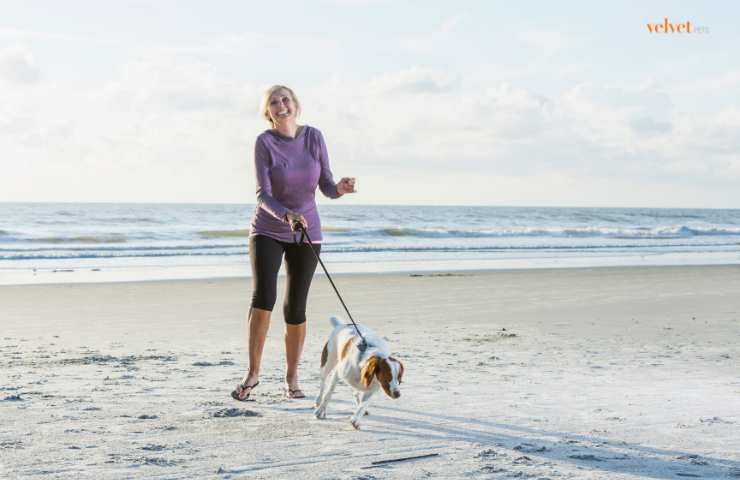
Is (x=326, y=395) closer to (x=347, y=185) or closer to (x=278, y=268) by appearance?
(x=278, y=268)

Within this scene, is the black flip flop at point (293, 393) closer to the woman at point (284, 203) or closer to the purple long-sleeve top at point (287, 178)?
the woman at point (284, 203)

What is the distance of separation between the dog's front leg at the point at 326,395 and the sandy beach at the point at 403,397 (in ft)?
0.20

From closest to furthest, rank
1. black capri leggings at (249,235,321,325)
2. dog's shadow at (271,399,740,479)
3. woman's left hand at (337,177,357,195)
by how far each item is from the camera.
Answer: dog's shadow at (271,399,740,479)
woman's left hand at (337,177,357,195)
black capri leggings at (249,235,321,325)

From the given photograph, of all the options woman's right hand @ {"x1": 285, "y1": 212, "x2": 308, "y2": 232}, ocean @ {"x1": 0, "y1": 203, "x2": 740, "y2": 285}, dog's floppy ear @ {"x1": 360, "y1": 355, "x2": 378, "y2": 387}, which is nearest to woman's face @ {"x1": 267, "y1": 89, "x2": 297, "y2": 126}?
woman's right hand @ {"x1": 285, "y1": 212, "x2": 308, "y2": 232}

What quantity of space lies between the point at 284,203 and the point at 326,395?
121 cm

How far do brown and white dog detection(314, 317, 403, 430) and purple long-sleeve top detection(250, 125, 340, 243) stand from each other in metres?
0.70

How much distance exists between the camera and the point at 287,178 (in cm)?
496

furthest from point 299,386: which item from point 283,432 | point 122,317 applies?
point 122,317

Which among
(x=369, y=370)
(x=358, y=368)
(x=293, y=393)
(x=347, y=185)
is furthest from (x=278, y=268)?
(x=369, y=370)

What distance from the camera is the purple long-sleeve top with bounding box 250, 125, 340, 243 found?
4.95 meters

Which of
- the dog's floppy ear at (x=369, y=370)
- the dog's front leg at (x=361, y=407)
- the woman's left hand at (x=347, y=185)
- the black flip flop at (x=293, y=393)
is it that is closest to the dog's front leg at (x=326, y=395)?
the dog's front leg at (x=361, y=407)

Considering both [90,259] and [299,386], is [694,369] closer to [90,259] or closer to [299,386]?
[299,386]

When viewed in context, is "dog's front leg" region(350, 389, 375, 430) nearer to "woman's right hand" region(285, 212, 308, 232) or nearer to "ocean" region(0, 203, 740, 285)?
"woman's right hand" region(285, 212, 308, 232)

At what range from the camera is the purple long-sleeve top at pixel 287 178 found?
195 inches
